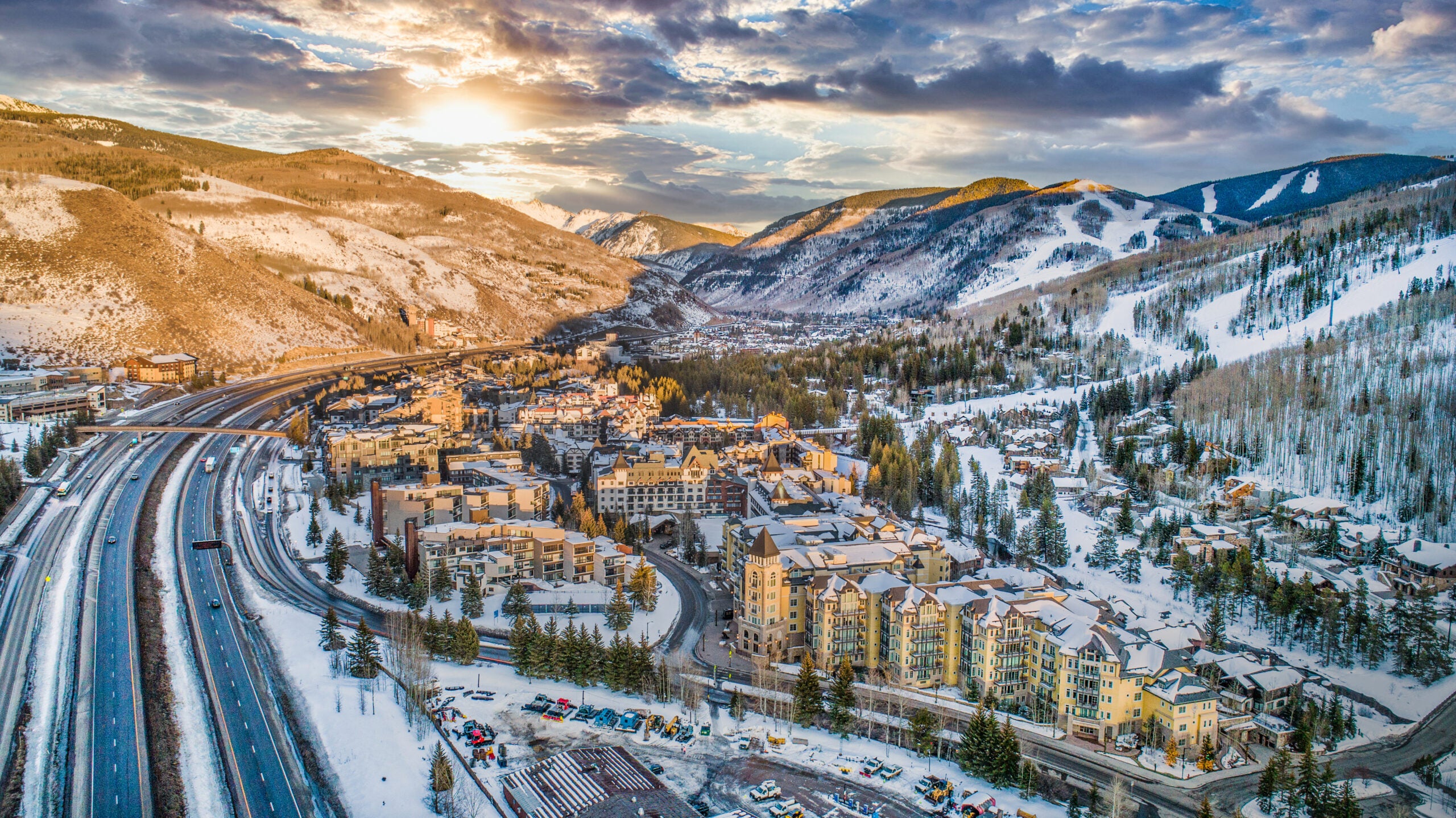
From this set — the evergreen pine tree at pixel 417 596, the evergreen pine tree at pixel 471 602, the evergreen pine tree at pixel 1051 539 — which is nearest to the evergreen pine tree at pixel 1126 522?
the evergreen pine tree at pixel 1051 539

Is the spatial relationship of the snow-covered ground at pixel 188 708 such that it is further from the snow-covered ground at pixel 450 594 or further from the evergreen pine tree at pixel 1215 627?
the evergreen pine tree at pixel 1215 627

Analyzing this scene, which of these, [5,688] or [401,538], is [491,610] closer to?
[401,538]

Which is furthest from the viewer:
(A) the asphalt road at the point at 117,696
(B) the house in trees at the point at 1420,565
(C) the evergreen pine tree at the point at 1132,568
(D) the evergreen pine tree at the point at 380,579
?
(C) the evergreen pine tree at the point at 1132,568

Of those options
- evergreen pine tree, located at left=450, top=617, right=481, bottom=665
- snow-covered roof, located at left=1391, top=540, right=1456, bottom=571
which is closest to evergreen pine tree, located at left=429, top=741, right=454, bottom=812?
evergreen pine tree, located at left=450, top=617, right=481, bottom=665

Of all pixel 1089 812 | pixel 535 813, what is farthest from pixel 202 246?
pixel 1089 812

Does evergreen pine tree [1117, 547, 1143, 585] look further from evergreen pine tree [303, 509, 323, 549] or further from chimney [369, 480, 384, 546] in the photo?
evergreen pine tree [303, 509, 323, 549]

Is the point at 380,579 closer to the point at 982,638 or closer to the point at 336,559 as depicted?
the point at 336,559
